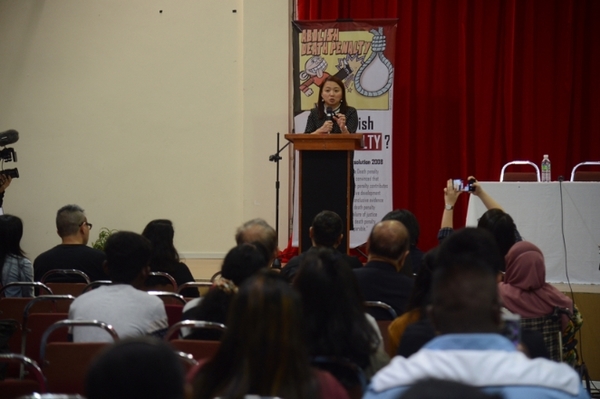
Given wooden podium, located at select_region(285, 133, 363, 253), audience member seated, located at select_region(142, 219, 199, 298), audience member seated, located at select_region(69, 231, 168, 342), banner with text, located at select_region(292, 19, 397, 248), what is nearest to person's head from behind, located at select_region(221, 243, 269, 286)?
audience member seated, located at select_region(69, 231, 168, 342)

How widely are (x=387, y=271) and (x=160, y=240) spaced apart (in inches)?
59.2

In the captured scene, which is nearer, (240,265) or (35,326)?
(240,265)

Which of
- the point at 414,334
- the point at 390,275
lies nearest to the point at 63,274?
the point at 390,275

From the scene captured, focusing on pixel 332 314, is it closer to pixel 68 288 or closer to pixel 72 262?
pixel 68 288

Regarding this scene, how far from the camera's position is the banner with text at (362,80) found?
7.72 meters

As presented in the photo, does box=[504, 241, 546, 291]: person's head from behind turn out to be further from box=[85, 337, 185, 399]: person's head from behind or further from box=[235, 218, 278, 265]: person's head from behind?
box=[85, 337, 185, 399]: person's head from behind

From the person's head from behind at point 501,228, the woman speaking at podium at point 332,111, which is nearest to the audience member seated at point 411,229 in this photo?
the person's head from behind at point 501,228

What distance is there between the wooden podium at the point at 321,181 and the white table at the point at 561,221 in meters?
1.41

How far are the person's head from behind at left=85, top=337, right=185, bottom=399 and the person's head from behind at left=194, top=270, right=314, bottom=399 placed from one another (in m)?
0.32

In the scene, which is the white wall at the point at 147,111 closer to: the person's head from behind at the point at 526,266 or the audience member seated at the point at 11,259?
the audience member seated at the point at 11,259

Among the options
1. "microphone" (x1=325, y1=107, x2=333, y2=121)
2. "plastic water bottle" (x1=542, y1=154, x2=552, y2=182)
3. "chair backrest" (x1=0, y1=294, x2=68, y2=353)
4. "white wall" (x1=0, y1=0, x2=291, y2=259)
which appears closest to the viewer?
"chair backrest" (x1=0, y1=294, x2=68, y2=353)

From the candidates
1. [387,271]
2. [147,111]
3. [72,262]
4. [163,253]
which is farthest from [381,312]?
[147,111]

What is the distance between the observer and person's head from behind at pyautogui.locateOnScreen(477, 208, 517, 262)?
409 cm

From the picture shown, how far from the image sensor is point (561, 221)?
245 inches
